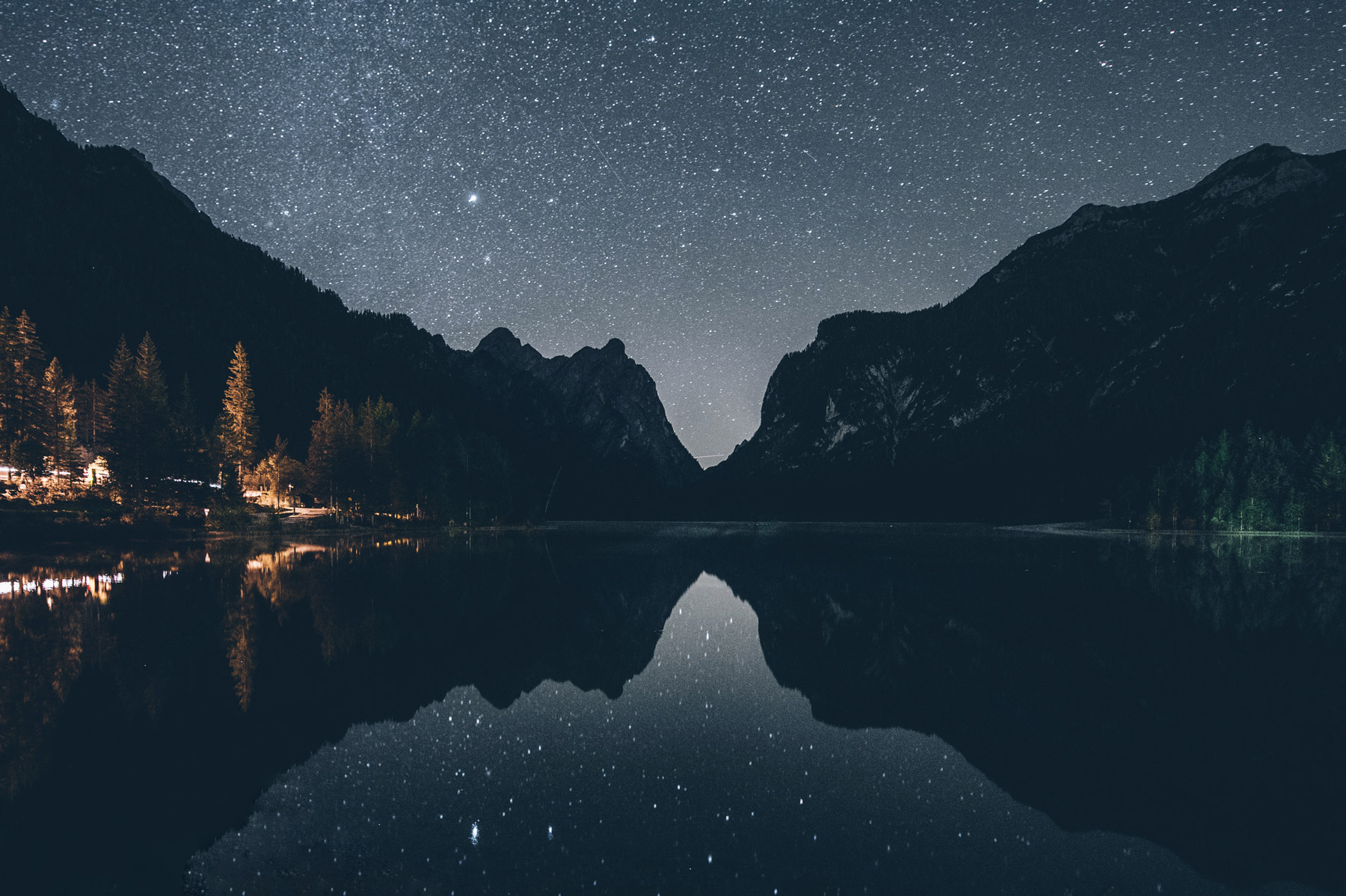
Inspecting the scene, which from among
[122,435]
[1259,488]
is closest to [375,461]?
[122,435]

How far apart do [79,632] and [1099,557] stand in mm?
66472

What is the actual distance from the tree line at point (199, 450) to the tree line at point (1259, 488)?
125724mm

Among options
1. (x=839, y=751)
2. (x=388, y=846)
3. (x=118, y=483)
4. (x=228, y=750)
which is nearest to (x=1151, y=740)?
(x=839, y=751)

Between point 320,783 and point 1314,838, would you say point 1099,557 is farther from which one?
point 320,783

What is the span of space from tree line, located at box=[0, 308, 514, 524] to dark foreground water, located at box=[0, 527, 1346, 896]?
5756cm

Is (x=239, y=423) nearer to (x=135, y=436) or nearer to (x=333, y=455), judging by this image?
(x=333, y=455)

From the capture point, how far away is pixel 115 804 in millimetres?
8539

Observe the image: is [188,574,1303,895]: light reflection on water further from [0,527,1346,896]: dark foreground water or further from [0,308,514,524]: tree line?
[0,308,514,524]: tree line

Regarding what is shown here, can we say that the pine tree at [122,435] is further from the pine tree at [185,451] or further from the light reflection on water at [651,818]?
→ the light reflection on water at [651,818]

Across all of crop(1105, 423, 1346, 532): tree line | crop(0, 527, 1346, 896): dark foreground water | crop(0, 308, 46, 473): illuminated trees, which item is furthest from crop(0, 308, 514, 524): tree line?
crop(1105, 423, 1346, 532): tree line

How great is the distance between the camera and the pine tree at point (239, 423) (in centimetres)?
8931

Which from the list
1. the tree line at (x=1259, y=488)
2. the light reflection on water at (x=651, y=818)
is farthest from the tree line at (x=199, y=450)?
the tree line at (x=1259, y=488)

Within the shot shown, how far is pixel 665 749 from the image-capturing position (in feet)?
37.5

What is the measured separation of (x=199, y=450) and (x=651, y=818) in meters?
89.1
